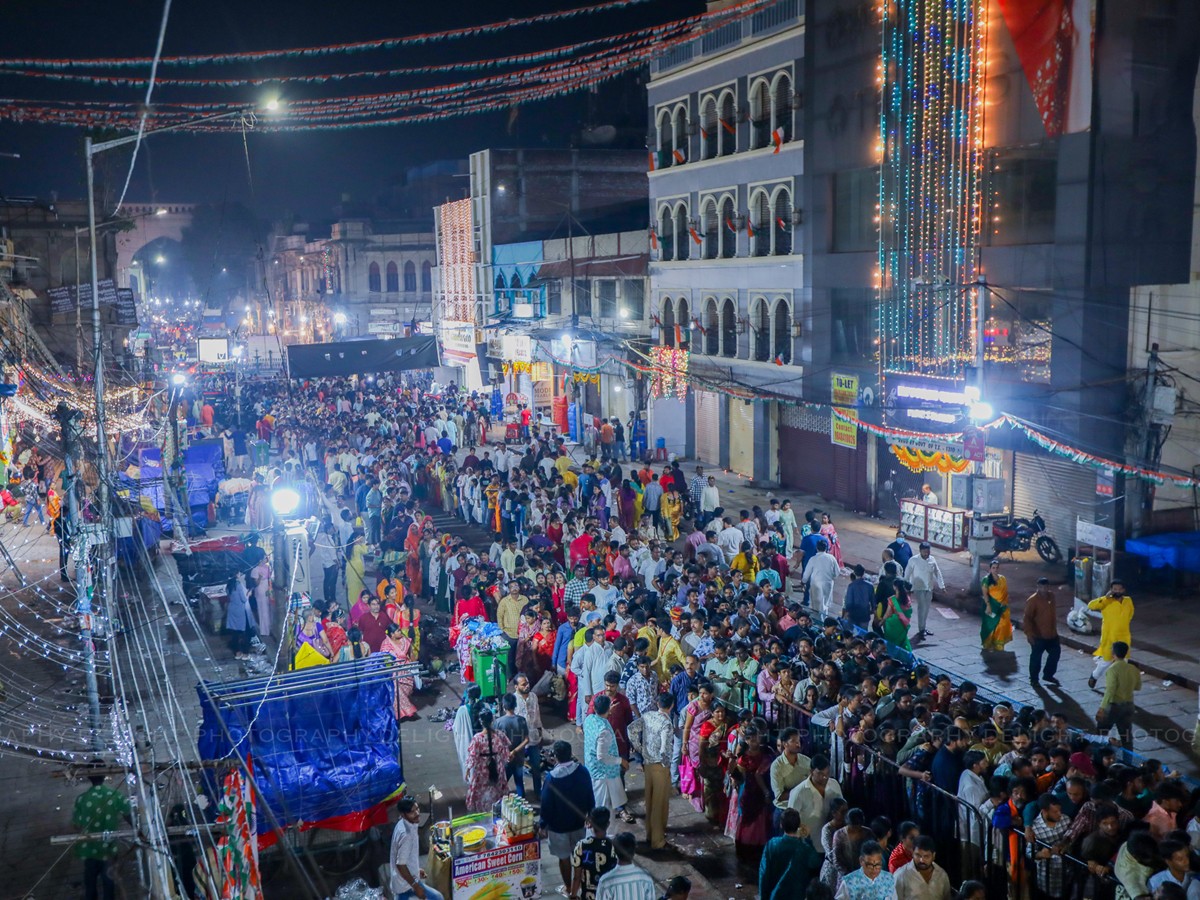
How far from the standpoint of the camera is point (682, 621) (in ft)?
40.4

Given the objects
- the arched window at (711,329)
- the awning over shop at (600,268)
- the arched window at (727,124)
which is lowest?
the arched window at (711,329)

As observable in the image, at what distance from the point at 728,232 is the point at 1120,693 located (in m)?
19.9

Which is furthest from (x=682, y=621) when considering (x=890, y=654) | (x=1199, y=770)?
(x=1199, y=770)

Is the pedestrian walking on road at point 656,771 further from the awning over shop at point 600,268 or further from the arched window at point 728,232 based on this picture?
the awning over shop at point 600,268

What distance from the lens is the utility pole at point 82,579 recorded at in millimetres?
12062

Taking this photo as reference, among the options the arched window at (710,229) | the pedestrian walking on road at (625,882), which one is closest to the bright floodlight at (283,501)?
the pedestrian walking on road at (625,882)

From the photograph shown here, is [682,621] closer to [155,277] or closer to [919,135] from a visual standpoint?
[919,135]

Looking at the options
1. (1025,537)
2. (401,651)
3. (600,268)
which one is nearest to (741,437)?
(600,268)

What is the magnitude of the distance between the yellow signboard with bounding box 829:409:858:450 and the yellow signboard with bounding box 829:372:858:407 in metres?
0.26

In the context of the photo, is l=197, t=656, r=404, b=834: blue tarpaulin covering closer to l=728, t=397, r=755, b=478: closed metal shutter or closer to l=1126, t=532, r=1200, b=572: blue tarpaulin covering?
l=1126, t=532, r=1200, b=572: blue tarpaulin covering

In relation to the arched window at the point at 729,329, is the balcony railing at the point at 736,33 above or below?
above

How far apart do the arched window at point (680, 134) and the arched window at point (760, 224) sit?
3.99 metres

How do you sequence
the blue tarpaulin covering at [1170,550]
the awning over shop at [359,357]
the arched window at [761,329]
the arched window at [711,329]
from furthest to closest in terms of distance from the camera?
1. the awning over shop at [359,357]
2. the arched window at [711,329]
3. the arched window at [761,329]
4. the blue tarpaulin covering at [1170,550]

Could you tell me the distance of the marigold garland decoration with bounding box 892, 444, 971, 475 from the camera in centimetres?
2081
